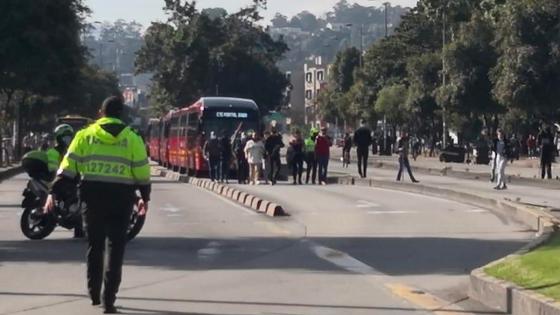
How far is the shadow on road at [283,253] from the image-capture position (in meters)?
17.3

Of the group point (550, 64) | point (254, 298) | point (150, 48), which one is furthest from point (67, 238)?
point (150, 48)

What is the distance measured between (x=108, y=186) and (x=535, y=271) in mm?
4256

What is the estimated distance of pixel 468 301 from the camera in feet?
45.3

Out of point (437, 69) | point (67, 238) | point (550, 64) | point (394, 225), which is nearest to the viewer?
point (67, 238)

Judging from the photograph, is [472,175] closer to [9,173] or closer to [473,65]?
[9,173]

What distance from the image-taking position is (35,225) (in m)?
21.1

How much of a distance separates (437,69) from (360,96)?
79.2 feet

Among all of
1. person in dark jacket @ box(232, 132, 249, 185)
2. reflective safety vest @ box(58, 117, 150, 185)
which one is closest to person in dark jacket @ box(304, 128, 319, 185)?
person in dark jacket @ box(232, 132, 249, 185)

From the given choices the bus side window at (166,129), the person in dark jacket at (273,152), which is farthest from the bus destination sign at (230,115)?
the bus side window at (166,129)

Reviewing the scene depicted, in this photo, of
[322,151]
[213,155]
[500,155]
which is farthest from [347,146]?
[500,155]

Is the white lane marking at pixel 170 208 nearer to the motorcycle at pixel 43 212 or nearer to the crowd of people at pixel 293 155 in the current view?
the motorcycle at pixel 43 212

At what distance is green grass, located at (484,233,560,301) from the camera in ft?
→ 41.4

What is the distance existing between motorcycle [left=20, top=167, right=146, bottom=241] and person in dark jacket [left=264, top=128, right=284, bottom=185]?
22.4 m

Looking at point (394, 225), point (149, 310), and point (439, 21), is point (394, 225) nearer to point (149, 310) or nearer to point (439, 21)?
point (149, 310)
